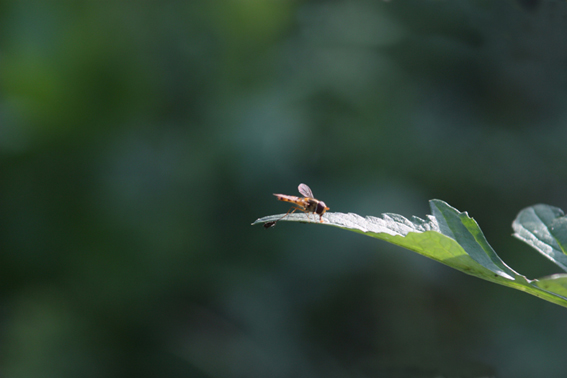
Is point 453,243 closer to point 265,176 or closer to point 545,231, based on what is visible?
point 545,231

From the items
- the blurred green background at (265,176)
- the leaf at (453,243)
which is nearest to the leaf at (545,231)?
the leaf at (453,243)

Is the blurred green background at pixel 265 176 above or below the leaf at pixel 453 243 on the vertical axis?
above

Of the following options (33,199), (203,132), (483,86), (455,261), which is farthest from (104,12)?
(455,261)

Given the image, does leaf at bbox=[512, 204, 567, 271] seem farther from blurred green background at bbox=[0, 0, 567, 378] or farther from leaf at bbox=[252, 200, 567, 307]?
blurred green background at bbox=[0, 0, 567, 378]

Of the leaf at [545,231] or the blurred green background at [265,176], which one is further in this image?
the blurred green background at [265,176]

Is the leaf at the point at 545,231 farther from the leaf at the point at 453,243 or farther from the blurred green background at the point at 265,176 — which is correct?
the blurred green background at the point at 265,176

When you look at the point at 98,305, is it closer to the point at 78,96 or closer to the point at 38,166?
the point at 38,166
